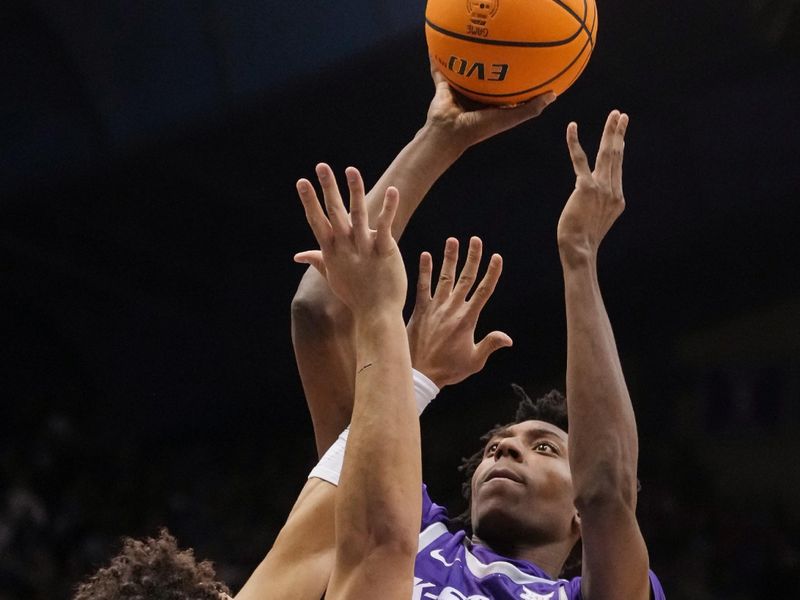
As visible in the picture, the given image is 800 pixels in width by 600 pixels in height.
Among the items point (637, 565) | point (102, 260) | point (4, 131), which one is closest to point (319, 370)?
point (637, 565)

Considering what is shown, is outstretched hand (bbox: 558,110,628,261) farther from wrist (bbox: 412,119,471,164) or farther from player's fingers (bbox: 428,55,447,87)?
player's fingers (bbox: 428,55,447,87)

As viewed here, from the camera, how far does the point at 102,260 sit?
9984 millimetres

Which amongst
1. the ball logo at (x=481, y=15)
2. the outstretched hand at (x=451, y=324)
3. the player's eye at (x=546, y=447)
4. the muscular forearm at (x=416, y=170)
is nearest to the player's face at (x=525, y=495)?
the player's eye at (x=546, y=447)

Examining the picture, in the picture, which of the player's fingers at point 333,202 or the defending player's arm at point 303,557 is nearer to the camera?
the player's fingers at point 333,202

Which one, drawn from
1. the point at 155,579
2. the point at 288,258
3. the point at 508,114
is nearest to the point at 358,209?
the point at 155,579

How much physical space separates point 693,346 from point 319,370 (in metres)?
7.98

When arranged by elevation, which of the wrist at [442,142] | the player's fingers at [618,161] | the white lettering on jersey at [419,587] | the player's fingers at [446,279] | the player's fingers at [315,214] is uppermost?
the wrist at [442,142]

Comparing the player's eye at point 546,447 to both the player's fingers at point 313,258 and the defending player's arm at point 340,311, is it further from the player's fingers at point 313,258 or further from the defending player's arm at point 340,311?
the player's fingers at point 313,258

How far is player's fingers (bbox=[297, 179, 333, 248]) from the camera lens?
6.95 ft

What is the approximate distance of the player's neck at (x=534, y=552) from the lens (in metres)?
3.23

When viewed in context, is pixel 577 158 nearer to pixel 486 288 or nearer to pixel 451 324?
pixel 486 288

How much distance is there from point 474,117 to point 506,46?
20 centimetres

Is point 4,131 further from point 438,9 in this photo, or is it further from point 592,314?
point 592,314

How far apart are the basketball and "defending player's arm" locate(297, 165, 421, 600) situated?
115 centimetres
